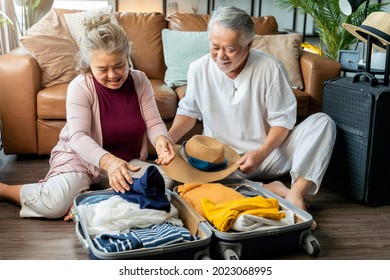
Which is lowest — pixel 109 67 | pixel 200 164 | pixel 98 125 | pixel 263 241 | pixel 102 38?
pixel 263 241

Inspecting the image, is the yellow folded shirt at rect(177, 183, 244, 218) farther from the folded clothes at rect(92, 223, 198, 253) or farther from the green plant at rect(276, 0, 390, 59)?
the green plant at rect(276, 0, 390, 59)

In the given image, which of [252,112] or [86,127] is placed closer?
[86,127]

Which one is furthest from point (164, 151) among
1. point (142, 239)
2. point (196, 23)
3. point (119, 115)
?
point (196, 23)

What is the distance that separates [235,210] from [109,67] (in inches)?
27.1

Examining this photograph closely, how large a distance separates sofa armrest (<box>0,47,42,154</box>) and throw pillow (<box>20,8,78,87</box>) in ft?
0.18

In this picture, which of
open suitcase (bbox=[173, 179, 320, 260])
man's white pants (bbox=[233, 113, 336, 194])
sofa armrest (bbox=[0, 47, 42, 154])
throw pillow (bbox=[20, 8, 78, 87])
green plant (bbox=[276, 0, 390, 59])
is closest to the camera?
open suitcase (bbox=[173, 179, 320, 260])

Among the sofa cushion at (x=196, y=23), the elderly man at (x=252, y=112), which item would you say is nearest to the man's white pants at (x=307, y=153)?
the elderly man at (x=252, y=112)

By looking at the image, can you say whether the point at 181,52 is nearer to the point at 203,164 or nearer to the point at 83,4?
the point at 203,164

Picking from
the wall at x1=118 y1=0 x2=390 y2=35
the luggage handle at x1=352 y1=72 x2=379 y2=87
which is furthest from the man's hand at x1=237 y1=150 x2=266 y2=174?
the wall at x1=118 y1=0 x2=390 y2=35

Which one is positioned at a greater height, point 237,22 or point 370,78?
point 237,22

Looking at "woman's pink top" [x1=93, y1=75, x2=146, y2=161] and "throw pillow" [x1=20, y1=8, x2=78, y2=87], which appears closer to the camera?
"woman's pink top" [x1=93, y1=75, x2=146, y2=161]

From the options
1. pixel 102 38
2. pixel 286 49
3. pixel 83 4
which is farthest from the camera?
pixel 83 4

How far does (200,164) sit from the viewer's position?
196 cm

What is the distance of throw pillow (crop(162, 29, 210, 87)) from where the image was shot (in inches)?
117
